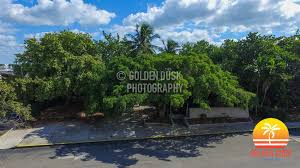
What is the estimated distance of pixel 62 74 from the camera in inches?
652

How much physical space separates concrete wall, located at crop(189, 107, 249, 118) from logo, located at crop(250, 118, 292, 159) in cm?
351

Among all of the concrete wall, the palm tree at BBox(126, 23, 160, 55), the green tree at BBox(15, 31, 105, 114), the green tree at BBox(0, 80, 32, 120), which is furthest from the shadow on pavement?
the palm tree at BBox(126, 23, 160, 55)

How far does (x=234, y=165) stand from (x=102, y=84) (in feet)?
25.2

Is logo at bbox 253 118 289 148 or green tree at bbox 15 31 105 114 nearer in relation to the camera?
logo at bbox 253 118 289 148

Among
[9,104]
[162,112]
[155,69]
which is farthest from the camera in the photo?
[162,112]

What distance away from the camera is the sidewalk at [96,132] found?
13.1 metres

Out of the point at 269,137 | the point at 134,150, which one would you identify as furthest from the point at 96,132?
the point at 269,137

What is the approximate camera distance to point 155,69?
1323cm

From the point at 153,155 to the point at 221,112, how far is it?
23.5 ft

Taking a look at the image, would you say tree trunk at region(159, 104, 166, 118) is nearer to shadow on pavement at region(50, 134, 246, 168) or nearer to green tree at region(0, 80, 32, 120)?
shadow on pavement at region(50, 134, 246, 168)

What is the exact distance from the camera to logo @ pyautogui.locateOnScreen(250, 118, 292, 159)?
10.5m

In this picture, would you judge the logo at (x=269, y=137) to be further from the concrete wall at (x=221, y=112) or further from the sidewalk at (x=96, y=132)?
the concrete wall at (x=221, y=112)

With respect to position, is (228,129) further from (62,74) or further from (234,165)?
(62,74)

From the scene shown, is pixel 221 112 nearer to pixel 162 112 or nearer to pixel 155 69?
pixel 162 112
